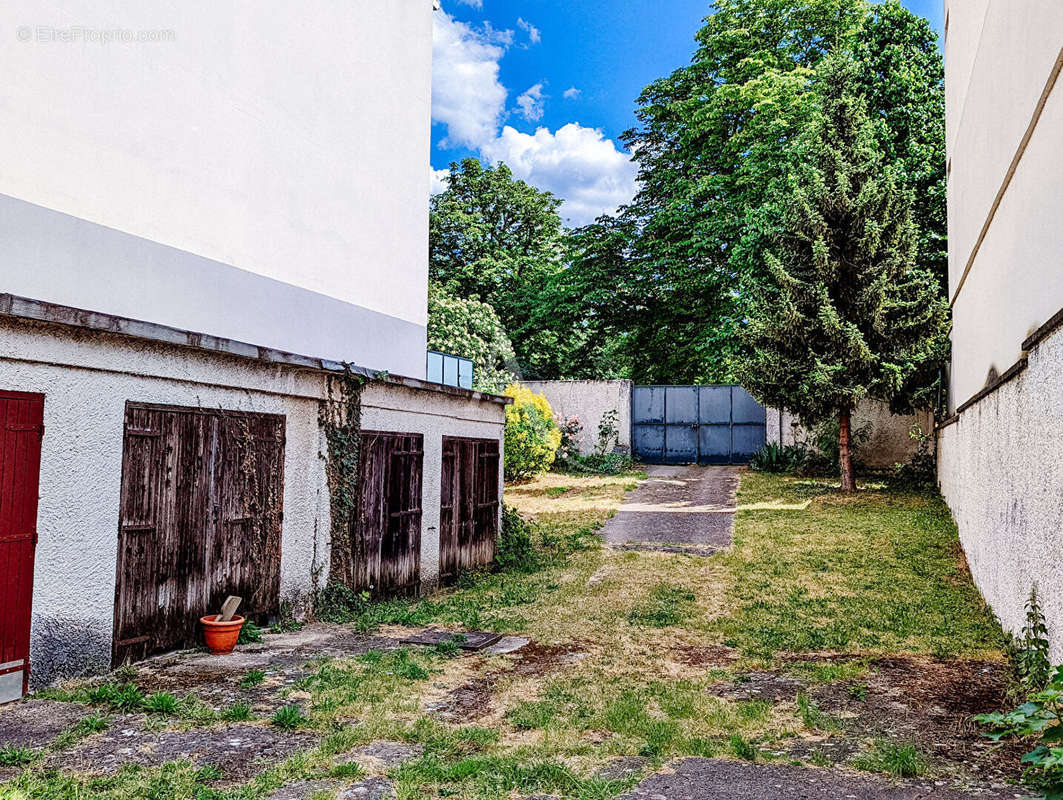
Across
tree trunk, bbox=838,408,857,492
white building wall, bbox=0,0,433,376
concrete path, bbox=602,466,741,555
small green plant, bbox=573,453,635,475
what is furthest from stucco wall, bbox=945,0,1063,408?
small green plant, bbox=573,453,635,475

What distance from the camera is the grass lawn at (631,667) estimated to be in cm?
423

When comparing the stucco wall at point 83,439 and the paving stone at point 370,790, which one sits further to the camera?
the stucco wall at point 83,439

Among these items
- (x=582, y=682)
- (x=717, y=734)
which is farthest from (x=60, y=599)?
(x=717, y=734)

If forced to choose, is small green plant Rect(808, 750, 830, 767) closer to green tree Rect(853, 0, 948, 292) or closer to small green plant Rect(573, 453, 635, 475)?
small green plant Rect(573, 453, 635, 475)

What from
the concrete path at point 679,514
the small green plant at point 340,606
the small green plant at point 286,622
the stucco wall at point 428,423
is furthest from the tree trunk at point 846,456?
the small green plant at point 286,622

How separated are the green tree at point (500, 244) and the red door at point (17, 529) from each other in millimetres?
25206

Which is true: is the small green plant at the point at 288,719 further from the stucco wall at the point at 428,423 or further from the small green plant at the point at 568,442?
the small green plant at the point at 568,442

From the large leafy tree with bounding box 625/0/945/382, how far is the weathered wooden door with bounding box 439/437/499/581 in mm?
10417

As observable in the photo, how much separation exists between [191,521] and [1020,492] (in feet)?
22.0

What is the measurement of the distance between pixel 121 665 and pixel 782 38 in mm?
26473

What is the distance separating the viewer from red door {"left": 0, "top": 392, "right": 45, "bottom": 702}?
4.98 m

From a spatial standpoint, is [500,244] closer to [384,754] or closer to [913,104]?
[913,104]

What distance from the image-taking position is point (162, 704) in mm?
4984

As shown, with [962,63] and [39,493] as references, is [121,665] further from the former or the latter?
[962,63]
